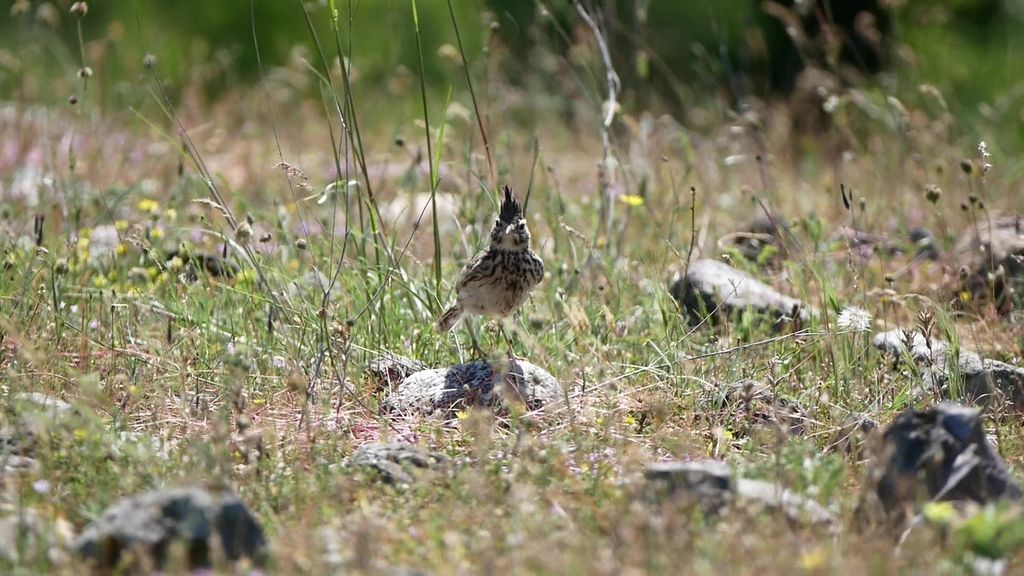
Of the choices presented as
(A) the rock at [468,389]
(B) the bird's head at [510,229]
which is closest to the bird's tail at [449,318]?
(B) the bird's head at [510,229]

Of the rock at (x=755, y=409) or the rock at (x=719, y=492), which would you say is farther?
the rock at (x=755, y=409)

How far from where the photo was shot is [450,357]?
546cm

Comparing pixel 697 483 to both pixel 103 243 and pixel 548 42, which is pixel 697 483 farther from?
pixel 548 42

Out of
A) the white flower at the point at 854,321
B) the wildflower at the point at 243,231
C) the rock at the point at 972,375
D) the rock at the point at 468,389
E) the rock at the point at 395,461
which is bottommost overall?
the rock at the point at 972,375

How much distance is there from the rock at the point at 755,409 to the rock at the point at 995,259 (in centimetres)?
150

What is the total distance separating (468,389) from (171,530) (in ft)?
5.37

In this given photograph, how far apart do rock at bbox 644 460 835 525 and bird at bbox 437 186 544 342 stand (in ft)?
5.59

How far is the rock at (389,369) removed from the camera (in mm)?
5043

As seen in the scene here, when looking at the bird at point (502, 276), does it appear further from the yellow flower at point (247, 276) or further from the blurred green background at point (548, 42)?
the blurred green background at point (548, 42)

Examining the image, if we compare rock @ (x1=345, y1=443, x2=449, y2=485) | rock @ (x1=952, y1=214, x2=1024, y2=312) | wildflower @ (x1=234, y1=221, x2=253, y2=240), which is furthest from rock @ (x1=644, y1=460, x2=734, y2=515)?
rock @ (x1=952, y1=214, x2=1024, y2=312)

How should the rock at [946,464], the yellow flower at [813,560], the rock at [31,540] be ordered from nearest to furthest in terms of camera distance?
the yellow flower at [813,560] < the rock at [31,540] < the rock at [946,464]

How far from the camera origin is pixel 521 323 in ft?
18.0

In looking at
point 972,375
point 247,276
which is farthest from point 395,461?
point 972,375

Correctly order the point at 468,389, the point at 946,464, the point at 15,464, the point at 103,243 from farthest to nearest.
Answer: the point at 103,243, the point at 468,389, the point at 15,464, the point at 946,464
